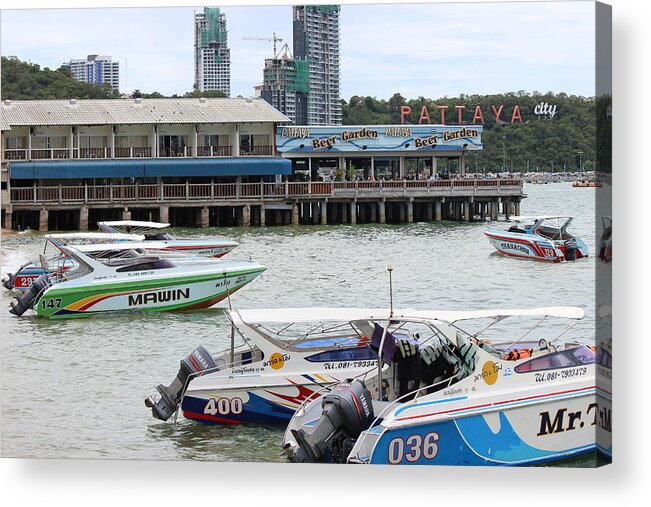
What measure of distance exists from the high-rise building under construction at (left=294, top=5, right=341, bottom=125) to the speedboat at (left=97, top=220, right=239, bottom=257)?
14.7 feet

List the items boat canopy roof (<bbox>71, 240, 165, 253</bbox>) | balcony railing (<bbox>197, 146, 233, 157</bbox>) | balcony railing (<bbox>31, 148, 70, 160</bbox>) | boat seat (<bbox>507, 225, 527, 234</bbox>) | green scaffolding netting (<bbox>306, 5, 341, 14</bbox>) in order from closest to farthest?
green scaffolding netting (<bbox>306, 5, 341, 14</bbox>), balcony railing (<bbox>31, 148, 70, 160</bbox>), boat canopy roof (<bbox>71, 240, 165, 253</bbox>), balcony railing (<bbox>197, 146, 233, 157</bbox>), boat seat (<bbox>507, 225, 527, 234</bbox>)

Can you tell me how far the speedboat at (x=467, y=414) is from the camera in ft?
33.2

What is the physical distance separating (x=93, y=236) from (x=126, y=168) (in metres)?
1.08

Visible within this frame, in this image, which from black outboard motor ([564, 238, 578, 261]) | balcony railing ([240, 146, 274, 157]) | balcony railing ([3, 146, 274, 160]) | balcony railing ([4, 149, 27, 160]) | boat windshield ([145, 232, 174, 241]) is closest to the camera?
balcony railing ([4, 149, 27, 160])

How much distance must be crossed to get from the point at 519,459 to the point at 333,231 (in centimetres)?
1486

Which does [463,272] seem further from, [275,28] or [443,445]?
[443,445]

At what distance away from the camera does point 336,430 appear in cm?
1031

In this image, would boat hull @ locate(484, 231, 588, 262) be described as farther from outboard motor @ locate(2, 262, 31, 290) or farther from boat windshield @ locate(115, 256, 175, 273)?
outboard motor @ locate(2, 262, 31, 290)

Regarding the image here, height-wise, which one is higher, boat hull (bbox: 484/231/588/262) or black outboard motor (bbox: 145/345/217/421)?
boat hull (bbox: 484/231/588/262)

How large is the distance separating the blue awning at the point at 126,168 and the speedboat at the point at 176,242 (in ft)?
4.29

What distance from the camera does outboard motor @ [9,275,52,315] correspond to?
17484 millimetres

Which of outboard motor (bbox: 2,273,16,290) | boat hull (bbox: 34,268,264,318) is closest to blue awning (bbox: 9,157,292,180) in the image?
boat hull (bbox: 34,268,264,318)

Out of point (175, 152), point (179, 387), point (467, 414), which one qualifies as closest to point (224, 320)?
point (175, 152)

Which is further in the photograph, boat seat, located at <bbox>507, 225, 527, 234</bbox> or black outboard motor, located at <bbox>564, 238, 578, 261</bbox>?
boat seat, located at <bbox>507, 225, 527, 234</bbox>
